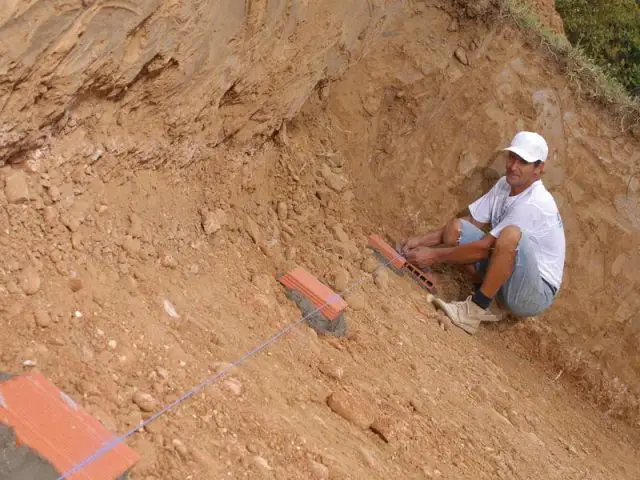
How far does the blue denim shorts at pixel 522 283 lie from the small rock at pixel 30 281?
118 inches

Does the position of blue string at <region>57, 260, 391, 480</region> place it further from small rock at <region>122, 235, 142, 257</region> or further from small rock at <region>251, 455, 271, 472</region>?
small rock at <region>122, 235, 142, 257</region>

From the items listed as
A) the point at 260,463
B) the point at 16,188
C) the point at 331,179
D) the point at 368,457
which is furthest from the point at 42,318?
the point at 331,179

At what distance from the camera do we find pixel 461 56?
541 cm

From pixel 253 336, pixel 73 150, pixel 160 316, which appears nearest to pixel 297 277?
pixel 253 336

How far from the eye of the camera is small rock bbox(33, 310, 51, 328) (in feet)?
8.55

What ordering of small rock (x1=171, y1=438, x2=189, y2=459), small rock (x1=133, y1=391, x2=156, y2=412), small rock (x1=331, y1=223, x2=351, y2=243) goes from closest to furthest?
1. small rock (x1=171, y1=438, x2=189, y2=459)
2. small rock (x1=133, y1=391, x2=156, y2=412)
3. small rock (x1=331, y1=223, x2=351, y2=243)

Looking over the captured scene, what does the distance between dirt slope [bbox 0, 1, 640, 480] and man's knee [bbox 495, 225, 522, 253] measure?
2.16ft

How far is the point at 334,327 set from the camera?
3.76m

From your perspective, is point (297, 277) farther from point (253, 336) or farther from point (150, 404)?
point (150, 404)

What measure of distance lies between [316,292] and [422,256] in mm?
1333

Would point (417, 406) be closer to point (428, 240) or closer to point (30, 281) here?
point (428, 240)

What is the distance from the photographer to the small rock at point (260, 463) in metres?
2.52

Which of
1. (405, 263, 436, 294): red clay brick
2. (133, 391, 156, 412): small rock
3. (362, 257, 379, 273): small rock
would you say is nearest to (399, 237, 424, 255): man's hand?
(405, 263, 436, 294): red clay brick

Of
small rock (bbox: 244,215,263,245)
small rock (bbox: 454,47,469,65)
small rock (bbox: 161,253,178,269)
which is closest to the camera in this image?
small rock (bbox: 161,253,178,269)
